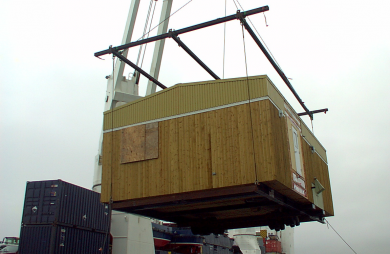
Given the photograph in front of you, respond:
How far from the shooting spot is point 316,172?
21531 millimetres

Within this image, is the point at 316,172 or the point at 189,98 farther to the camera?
the point at 316,172

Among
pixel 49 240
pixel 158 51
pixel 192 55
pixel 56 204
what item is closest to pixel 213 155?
pixel 192 55

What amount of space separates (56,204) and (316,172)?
15.7m

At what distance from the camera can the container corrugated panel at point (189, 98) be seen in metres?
16.4

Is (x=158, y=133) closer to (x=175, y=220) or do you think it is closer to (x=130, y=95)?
(x=175, y=220)

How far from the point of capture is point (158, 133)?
59.2ft

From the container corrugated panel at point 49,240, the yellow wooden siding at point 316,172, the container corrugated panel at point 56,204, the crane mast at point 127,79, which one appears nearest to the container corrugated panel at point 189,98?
the yellow wooden siding at point 316,172

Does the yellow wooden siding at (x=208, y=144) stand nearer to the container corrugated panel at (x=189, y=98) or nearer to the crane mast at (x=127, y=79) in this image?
the container corrugated panel at (x=189, y=98)

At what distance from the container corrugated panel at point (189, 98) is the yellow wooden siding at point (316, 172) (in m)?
5.35

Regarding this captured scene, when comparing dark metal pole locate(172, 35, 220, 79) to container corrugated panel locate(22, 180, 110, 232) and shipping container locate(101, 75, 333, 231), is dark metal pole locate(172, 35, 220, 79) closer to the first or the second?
shipping container locate(101, 75, 333, 231)

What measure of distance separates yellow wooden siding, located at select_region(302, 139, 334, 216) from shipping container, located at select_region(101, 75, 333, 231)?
13cm

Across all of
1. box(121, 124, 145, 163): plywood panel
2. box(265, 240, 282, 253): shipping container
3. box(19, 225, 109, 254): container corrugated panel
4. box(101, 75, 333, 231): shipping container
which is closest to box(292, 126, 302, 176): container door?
box(101, 75, 333, 231): shipping container

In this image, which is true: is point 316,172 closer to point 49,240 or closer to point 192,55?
point 192,55

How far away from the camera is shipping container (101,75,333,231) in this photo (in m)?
15.8
